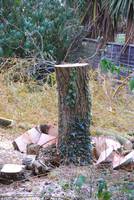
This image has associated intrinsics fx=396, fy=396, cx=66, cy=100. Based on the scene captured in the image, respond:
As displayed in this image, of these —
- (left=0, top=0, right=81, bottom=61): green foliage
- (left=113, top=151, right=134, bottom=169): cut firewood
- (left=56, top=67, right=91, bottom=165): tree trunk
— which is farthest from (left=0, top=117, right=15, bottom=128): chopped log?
(left=0, top=0, right=81, bottom=61): green foliage

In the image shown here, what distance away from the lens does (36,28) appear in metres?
8.90

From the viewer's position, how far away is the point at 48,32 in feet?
30.5

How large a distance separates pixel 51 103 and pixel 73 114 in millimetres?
2565

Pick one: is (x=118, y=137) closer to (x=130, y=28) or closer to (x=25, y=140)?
(x=25, y=140)

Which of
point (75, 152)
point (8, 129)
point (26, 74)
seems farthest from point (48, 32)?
point (75, 152)

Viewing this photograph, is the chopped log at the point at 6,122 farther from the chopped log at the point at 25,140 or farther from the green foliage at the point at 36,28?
the green foliage at the point at 36,28

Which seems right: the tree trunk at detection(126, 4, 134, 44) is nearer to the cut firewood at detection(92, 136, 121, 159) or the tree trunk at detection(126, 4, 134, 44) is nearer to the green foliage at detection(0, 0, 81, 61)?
the green foliage at detection(0, 0, 81, 61)

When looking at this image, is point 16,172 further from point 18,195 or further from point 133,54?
point 133,54

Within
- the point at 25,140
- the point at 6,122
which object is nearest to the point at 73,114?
the point at 25,140

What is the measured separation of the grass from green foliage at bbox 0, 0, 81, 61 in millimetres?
1609

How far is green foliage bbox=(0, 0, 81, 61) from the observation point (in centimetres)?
881

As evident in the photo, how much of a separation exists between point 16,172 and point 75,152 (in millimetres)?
689

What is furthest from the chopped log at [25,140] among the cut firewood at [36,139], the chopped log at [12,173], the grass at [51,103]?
the grass at [51,103]

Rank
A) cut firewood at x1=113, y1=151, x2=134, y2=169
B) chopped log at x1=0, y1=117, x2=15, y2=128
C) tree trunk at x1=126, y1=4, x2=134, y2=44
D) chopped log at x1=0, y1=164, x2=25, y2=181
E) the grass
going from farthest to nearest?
Answer: tree trunk at x1=126, y1=4, x2=134, y2=44
the grass
chopped log at x1=0, y1=117, x2=15, y2=128
cut firewood at x1=113, y1=151, x2=134, y2=169
chopped log at x1=0, y1=164, x2=25, y2=181
